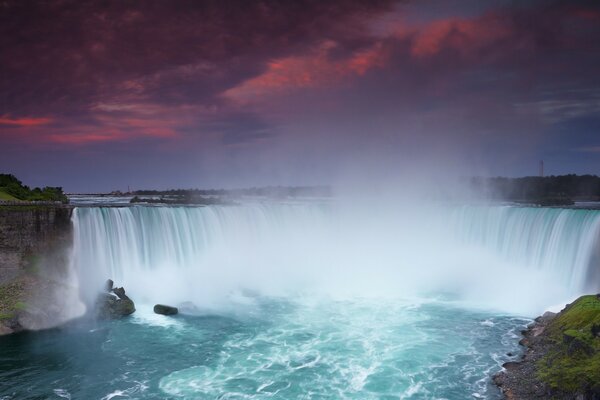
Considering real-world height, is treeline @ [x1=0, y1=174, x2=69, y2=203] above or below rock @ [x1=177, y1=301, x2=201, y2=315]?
above

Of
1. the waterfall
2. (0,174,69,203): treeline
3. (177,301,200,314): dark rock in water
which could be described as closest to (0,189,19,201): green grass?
(0,174,69,203): treeline

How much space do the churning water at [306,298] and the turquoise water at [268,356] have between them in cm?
9

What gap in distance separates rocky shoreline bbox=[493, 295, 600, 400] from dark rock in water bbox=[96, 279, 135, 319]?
18.0 m

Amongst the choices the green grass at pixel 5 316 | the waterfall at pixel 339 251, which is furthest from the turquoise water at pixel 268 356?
the waterfall at pixel 339 251

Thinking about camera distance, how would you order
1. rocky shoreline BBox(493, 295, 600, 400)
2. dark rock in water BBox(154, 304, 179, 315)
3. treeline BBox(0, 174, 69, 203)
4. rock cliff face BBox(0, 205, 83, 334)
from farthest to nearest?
treeline BBox(0, 174, 69, 203) < dark rock in water BBox(154, 304, 179, 315) < rock cliff face BBox(0, 205, 83, 334) < rocky shoreline BBox(493, 295, 600, 400)

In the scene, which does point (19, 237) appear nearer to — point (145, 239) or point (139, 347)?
point (145, 239)

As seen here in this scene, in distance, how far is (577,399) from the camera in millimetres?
11930

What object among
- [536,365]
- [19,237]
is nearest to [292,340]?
[536,365]

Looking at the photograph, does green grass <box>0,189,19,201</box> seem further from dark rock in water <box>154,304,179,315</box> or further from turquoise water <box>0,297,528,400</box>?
dark rock in water <box>154,304,179,315</box>

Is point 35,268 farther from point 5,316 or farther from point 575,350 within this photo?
point 575,350

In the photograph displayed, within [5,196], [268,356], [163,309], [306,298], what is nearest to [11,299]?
[163,309]

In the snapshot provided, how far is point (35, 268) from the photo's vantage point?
23.7 m

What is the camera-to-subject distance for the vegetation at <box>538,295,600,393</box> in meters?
12.7

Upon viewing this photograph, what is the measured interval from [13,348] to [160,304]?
280 inches
